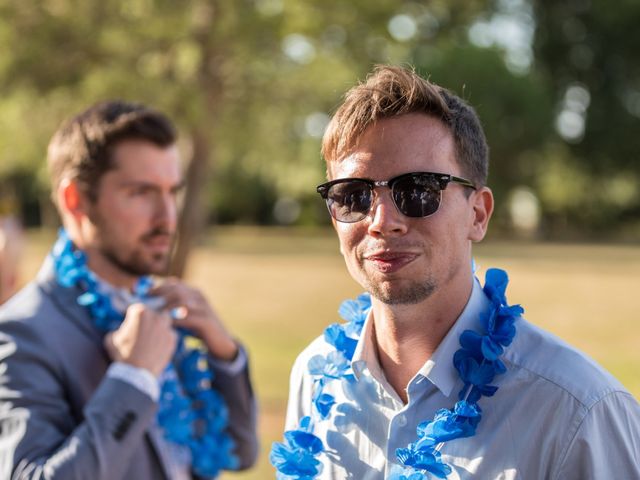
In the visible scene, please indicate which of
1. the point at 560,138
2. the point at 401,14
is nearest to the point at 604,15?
the point at 560,138

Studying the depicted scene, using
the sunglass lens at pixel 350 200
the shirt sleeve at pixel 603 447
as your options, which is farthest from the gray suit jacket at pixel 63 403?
the shirt sleeve at pixel 603 447

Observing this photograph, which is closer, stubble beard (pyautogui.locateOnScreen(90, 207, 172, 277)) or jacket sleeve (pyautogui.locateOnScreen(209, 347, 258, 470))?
stubble beard (pyautogui.locateOnScreen(90, 207, 172, 277))

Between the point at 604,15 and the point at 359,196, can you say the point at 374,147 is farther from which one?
the point at 604,15

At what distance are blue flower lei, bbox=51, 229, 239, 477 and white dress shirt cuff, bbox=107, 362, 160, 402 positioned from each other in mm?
350

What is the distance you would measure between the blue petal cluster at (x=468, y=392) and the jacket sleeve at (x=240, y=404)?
1.29 metres

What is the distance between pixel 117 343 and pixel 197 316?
390 mm

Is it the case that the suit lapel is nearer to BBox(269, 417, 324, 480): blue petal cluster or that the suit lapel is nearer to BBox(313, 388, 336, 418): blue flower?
Result: BBox(269, 417, 324, 480): blue petal cluster

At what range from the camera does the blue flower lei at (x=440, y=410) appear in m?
1.74

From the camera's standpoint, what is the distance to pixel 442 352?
6.10ft

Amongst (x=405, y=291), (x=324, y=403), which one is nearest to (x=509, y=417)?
(x=405, y=291)

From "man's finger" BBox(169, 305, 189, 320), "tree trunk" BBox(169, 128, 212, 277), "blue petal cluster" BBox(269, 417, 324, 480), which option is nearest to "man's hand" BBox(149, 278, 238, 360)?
"man's finger" BBox(169, 305, 189, 320)

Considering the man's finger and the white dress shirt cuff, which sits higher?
the man's finger

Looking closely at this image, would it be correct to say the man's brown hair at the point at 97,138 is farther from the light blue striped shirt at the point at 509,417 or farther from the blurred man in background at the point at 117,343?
the light blue striped shirt at the point at 509,417

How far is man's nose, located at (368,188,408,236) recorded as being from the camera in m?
1.84
